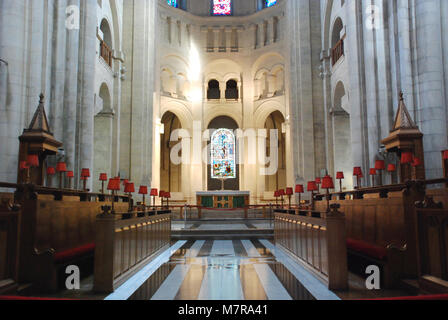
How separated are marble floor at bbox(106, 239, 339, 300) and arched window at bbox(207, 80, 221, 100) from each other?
59.2ft

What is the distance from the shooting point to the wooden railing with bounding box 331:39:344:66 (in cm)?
1428

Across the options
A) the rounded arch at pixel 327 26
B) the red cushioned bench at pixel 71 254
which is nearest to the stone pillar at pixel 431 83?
the red cushioned bench at pixel 71 254

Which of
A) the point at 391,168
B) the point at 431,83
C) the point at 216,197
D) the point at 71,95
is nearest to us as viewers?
the point at 431,83

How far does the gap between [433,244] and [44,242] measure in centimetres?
445

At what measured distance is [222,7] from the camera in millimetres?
23469

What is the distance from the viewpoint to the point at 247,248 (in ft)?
26.8

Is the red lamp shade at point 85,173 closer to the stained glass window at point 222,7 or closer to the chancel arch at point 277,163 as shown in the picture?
the chancel arch at point 277,163

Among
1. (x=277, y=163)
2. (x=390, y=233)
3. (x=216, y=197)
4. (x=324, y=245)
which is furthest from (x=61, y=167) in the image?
(x=277, y=163)

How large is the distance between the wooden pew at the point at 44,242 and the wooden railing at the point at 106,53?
1018cm

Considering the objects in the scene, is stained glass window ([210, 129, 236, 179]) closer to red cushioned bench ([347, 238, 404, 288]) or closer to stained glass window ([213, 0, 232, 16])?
stained glass window ([213, 0, 232, 16])

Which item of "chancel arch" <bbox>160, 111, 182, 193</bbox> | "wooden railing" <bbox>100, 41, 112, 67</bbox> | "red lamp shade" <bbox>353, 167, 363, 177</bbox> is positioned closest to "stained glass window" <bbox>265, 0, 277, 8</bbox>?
"chancel arch" <bbox>160, 111, 182, 193</bbox>

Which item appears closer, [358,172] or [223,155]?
[358,172]

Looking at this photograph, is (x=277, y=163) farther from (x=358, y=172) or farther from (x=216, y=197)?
(x=358, y=172)

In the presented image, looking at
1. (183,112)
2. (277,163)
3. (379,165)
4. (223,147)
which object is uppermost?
(183,112)
